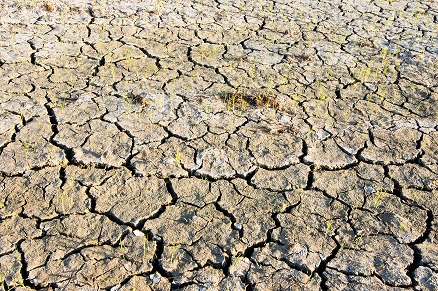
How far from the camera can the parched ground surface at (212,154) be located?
8.38 feet

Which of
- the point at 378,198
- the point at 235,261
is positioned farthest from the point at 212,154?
the point at 378,198

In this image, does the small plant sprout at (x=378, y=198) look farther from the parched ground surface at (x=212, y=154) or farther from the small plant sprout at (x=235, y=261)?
the small plant sprout at (x=235, y=261)

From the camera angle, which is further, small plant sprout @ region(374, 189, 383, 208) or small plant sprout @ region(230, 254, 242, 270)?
small plant sprout @ region(374, 189, 383, 208)

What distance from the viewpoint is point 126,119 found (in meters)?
3.71

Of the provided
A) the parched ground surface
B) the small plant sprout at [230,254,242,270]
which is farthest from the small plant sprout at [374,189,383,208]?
the small plant sprout at [230,254,242,270]

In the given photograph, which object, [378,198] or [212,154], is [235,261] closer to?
[212,154]

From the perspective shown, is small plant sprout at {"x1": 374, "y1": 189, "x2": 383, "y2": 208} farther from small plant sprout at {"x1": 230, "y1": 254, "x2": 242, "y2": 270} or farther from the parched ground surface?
small plant sprout at {"x1": 230, "y1": 254, "x2": 242, "y2": 270}

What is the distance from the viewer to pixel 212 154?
3.37 metres

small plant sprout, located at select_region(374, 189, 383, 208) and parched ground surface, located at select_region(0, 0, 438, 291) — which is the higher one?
small plant sprout, located at select_region(374, 189, 383, 208)

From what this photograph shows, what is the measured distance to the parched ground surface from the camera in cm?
255

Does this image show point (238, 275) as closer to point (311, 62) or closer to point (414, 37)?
point (311, 62)

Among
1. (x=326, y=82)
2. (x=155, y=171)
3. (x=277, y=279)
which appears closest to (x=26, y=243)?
(x=155, y=171)

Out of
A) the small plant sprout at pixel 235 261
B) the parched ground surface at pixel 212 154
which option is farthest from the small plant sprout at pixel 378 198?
the small plant sprout at pixel 235 261

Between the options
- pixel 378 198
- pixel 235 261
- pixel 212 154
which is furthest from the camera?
pixel 212 154
